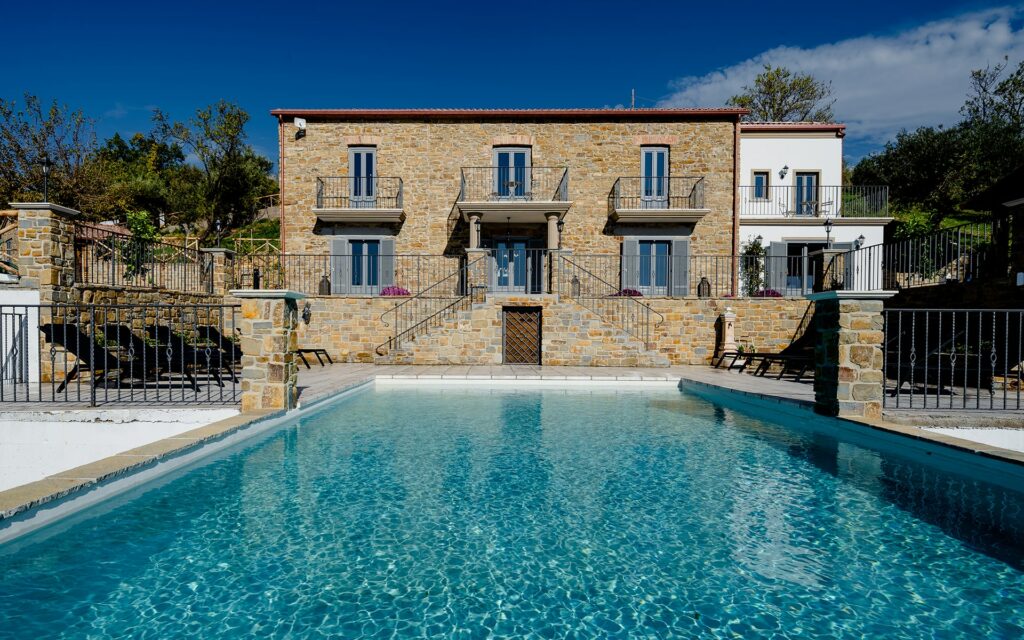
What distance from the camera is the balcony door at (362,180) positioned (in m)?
17.3

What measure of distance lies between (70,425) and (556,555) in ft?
19.2

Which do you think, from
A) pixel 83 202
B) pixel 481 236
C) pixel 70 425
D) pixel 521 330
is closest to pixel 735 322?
pixel 521 330

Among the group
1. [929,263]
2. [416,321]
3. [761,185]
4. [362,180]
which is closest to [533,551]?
[416,321]

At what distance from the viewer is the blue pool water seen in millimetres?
2463

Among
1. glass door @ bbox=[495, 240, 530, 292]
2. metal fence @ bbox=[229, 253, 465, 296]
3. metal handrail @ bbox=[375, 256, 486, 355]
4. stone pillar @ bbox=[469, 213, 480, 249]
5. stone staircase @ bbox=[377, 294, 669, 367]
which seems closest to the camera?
stone staircase @ bbox=[377, 294, 669, 367]

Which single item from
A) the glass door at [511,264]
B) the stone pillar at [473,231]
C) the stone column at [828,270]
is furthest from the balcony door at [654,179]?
the stone pillar at [473,231]

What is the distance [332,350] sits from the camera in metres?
14.1

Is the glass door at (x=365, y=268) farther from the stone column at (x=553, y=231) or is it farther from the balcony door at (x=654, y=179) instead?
the balcony door at (x=654, y=179)

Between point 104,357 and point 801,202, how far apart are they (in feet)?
72.0

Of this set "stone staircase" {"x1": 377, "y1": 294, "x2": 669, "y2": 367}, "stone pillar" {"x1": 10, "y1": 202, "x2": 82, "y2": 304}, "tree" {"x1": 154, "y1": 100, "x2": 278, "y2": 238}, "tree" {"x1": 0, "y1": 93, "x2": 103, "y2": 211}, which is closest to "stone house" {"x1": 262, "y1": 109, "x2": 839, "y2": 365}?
"stone staircase" {"x1": 377, "y1": 294, "x2": 669, "y2": 367}

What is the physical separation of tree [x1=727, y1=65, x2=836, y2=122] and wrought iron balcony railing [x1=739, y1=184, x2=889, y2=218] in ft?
39.0

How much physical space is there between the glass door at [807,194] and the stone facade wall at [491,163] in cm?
448

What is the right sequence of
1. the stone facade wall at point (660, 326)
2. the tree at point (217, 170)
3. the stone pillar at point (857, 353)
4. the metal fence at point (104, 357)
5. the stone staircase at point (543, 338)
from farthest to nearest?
1. the tree at point (217, 170)
2. the stone facade wall at point (660, 326)
3. the stone staircase at point (543, 338)
4. the metal fence at point (104, 357)
5. the stone pillar at point (857, 353)

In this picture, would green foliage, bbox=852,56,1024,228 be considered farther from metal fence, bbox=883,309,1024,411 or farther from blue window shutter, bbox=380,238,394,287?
blue window shutter, bbox=380,238,394,287
